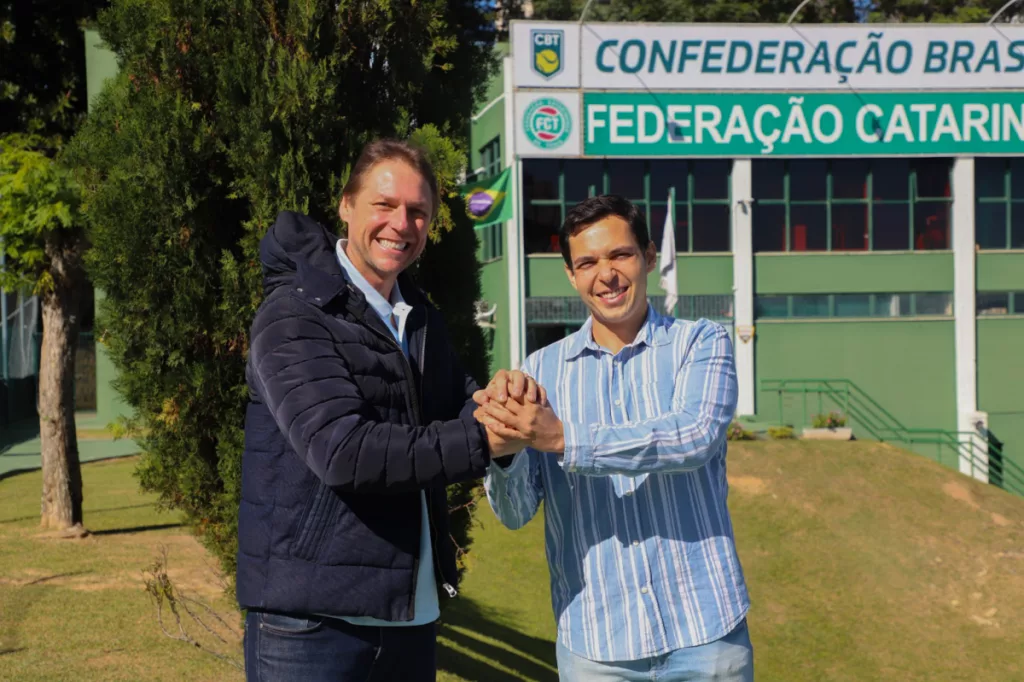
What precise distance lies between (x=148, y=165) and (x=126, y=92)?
0.51 m

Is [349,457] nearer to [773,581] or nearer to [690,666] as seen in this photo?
[690,666]

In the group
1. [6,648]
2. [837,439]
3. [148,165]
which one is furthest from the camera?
[837,439]

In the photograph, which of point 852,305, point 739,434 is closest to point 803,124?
point 852,305

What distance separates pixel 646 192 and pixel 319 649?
24.8 meters

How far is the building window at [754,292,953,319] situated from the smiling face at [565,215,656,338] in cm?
2460

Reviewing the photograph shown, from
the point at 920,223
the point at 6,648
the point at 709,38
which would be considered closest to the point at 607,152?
the point at 709,38

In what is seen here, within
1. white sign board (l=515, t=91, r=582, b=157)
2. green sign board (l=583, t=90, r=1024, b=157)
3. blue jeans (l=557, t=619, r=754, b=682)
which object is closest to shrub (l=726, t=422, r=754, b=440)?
green sign board (l=583, t=90, r=1024, b=157)

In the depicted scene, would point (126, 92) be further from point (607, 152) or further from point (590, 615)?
point (607, 152)

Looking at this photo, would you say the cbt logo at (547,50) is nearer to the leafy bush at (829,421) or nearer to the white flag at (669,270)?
the white flag at (669,270)

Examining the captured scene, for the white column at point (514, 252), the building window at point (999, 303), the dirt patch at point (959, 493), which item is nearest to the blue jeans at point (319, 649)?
the dirt patch at point (959, 493)

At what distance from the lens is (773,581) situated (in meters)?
14.4

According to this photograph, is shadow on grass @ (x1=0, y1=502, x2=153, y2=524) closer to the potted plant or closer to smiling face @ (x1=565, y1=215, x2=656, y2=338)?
smiling face @ (x1=565, y1=215, x2=656, y2=338)

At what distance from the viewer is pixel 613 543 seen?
9.43 feet

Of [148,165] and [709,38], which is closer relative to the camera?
[148,165]
